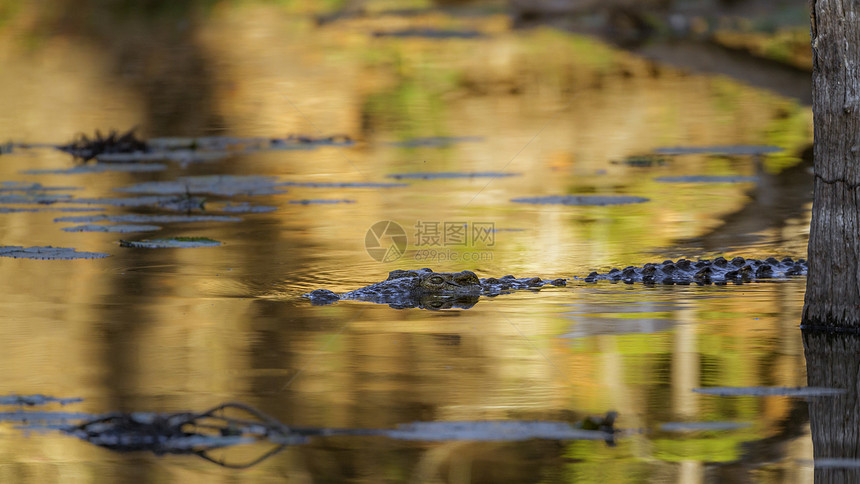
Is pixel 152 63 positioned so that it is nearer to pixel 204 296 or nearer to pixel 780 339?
pixel 204 296

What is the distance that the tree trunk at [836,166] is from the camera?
20.0 ft

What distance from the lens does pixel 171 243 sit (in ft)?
29.5

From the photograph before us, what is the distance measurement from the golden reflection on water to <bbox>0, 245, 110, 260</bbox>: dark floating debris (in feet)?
0.58

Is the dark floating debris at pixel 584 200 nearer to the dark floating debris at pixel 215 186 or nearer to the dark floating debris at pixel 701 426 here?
the dark floating debris at pixel 215 186

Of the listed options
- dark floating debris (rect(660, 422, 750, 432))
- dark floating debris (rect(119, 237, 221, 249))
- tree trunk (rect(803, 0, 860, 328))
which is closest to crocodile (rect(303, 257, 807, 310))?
tree trunk (rect(803, 0, 860, 328))

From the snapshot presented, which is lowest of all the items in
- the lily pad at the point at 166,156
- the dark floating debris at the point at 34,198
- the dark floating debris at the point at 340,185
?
the dark floating debris at the point at 34,198

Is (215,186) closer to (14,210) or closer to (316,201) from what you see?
(316,201)

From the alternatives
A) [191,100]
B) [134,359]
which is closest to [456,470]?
[134,359]

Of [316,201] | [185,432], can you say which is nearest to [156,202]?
[316,201]

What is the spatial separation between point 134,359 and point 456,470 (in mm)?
2031

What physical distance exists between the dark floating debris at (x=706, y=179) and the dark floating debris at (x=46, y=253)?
15.8 feet

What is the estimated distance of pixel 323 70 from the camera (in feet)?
74.7

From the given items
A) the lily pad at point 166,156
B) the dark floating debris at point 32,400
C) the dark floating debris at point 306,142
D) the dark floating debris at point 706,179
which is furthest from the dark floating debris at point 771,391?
the dark floating debris at point 306,142

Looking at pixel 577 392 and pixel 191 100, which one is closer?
pixel 577 392
